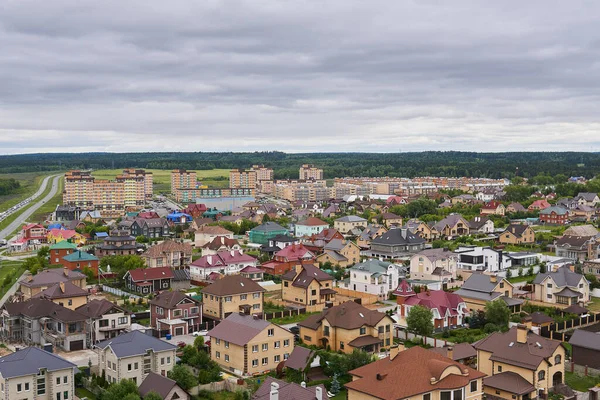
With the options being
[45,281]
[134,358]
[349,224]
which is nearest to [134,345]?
[134,358]

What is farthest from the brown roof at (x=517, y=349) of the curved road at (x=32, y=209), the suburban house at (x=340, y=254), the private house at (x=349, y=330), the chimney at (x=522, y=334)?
the curved road at (x=32, y=209)

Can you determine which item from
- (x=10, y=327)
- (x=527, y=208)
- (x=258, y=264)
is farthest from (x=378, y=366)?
(x=527, y=208)

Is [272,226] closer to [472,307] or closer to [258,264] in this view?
[258,264]

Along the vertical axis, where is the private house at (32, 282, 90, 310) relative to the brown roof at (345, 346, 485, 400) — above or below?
below

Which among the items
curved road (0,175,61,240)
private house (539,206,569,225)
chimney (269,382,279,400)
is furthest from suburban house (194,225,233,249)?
chimney (269,382,279,400)

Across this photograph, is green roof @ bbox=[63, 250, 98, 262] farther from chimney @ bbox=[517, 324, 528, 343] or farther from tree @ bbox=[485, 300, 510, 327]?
chimney @ bbox=[517, 324, 528, 343]

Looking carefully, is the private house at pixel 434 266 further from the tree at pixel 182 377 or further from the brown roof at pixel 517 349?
the tree at pixel 182 377
